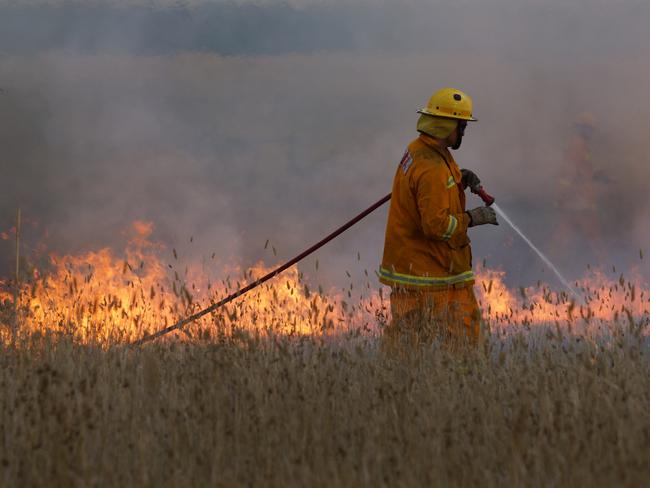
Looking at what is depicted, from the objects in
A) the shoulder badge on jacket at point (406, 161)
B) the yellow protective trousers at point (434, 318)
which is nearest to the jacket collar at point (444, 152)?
the shoulder badge on jacket at point (406, 161)

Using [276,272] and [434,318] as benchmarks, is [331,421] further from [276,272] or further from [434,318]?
[276,272]

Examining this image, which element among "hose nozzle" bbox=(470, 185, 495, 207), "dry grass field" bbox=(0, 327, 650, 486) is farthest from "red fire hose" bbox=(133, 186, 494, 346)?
"dry grass field" bbox=(0, 327, 650, 486)

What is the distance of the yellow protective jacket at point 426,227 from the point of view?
6812 millimetres

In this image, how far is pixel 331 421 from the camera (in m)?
5.11

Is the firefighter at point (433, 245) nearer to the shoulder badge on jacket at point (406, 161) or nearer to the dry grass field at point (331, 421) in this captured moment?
the shoulder badge on jacket at point (406, 161)

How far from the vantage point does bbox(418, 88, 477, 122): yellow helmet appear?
23.1ft

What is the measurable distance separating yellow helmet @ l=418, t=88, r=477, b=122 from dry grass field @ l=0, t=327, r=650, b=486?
1823 mm

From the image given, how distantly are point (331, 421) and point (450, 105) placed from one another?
292 centimetres

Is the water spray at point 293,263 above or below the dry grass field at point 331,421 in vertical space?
above

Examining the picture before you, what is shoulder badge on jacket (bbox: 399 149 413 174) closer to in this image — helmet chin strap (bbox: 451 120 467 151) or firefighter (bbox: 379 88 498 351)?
firefighter (bbox: 379 88 498 351)

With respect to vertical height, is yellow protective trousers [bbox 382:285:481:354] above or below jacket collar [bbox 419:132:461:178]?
below

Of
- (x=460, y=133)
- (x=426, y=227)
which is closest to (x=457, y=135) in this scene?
(x=460, y=133)

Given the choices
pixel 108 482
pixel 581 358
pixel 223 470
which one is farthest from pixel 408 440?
pixel 581 358

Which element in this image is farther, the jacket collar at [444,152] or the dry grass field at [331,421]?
the jacket collar at [444,152]
